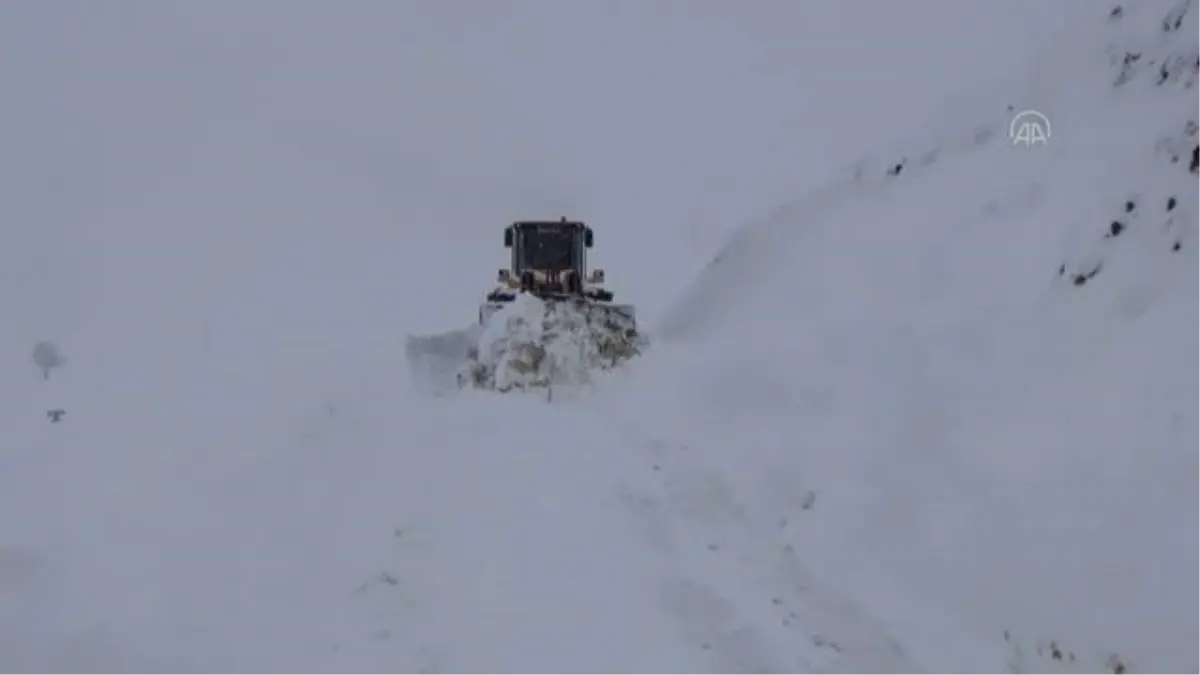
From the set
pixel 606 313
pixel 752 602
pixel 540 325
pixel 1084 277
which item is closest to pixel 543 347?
pixel 540 325

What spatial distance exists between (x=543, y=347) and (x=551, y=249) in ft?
26.3

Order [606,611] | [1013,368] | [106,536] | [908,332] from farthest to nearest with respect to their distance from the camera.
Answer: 1. [908,332]
2. [1013,368]
3. [106,536]
4. [606,611]

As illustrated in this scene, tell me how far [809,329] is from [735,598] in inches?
315

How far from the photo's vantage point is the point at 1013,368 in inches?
376

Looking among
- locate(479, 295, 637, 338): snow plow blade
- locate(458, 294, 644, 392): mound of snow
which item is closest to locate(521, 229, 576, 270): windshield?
locate(479, 295, 637, 338): snow plow blade

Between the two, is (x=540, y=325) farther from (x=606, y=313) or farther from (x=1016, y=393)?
(x=1016, y=393)

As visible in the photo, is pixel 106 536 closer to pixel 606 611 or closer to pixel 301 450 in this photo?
pixel 301 450

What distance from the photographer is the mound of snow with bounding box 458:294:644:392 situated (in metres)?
17.1

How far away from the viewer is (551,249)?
25.0m

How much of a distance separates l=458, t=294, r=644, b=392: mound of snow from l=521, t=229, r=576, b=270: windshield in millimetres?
5794

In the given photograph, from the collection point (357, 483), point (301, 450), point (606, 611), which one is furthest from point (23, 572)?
point (606, 611)

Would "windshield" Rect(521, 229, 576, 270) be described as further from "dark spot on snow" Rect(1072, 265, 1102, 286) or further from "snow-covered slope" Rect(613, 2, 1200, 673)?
"dark spot on snow" Rect(1072, 265, 1102, 286)

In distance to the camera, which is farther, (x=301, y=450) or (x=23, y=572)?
(x=301, y=450)

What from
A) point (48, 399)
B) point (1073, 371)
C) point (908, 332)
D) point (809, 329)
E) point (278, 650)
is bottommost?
point (278, 650)
